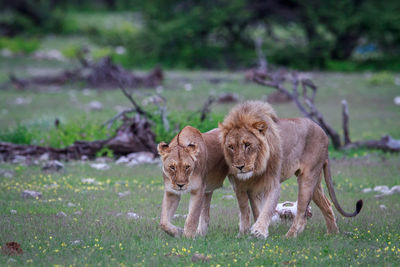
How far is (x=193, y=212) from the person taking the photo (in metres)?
7.39

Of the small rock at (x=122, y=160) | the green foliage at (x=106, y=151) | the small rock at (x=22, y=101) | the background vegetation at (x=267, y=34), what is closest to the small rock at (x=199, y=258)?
the small rock at (x=122, y=160)

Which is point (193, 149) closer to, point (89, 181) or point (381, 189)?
point (89, 181)

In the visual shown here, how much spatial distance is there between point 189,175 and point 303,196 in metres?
1.72

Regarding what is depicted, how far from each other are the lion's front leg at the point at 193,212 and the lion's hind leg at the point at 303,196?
126cm

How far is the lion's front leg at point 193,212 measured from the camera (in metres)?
7.40

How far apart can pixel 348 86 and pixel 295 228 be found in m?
17.9

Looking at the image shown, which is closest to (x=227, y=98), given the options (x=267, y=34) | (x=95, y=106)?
(x=95, y=106)

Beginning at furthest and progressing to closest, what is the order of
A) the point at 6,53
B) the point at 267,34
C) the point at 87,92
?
1. the point at 6,53
2. the point at 267,34
3. the point at 87,92

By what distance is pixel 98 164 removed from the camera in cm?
1258

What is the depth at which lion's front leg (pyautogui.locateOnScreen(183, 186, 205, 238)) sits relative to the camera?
740cm

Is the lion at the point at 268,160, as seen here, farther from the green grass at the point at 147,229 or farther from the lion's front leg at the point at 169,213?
the lion's front leg at the point at 169,213

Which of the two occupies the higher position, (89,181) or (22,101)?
(89,181)

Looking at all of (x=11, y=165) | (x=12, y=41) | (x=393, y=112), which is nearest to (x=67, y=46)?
(x=12, y=41)

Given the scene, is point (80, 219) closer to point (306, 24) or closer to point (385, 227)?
point (385, 227)
